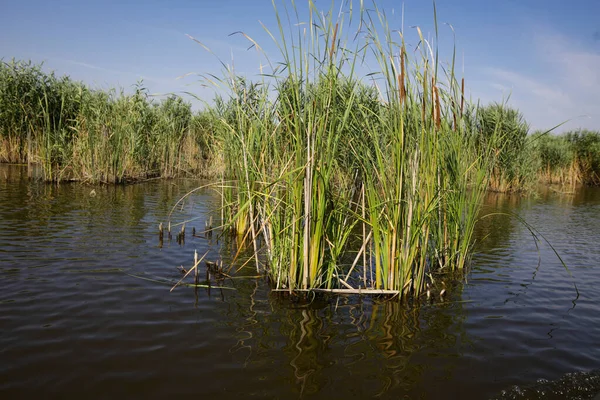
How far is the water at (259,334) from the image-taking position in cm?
289

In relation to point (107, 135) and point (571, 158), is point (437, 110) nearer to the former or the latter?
point (107, 135)

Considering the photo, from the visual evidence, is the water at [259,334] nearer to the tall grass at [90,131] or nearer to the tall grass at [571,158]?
the tall grass at [90,131]

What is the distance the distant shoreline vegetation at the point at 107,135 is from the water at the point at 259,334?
3.81 meters

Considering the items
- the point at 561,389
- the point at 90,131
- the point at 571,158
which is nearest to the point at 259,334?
the point at 561,389

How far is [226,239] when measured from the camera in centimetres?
721

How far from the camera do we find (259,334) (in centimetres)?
364

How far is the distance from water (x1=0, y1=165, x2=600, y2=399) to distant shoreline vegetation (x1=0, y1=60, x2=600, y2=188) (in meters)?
3.81

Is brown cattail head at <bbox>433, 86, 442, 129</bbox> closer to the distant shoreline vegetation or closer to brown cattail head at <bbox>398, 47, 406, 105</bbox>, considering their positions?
brown cattail head at <bbox>398, 47, 406, 105</bbox>

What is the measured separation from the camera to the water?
2.89 metres

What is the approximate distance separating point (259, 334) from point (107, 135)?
1081cm

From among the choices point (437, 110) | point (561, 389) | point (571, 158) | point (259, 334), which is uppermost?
point (571, 158)

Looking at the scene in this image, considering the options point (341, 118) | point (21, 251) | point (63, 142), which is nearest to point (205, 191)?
point (63, 142)

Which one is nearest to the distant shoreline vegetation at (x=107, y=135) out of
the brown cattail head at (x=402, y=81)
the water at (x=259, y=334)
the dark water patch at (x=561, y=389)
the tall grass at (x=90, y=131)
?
the tall grass at (x=90, y=131)

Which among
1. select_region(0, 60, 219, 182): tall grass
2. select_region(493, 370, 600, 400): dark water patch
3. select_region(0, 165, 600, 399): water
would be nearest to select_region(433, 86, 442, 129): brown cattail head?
select_region(0, 165, 600, 399): water
